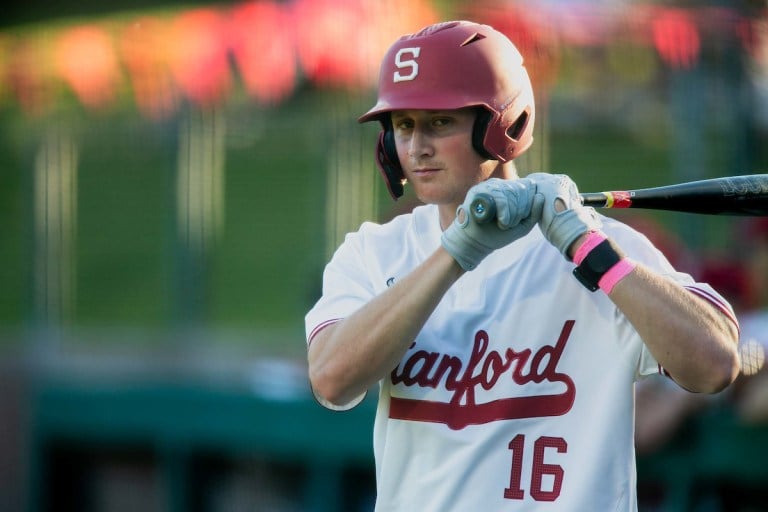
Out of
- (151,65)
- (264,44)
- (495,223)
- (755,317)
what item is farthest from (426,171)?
(151,65)

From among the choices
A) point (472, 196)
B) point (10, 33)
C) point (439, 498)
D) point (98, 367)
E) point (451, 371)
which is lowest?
point (98, 367)

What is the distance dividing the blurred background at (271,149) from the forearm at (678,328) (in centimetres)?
74

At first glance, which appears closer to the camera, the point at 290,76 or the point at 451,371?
the point at 451,371

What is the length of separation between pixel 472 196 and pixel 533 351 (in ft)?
1.23

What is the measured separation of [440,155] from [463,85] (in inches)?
5.7

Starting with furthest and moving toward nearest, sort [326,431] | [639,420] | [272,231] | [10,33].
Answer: [272,231] < [10,33] < [326,431] < [639,420]

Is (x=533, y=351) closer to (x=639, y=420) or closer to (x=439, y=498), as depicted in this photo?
(x=439, y=498)

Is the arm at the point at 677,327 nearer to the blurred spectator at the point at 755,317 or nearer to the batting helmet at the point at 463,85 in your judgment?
the batting helmet at the point at 463,85

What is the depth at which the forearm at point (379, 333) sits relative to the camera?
2135mm

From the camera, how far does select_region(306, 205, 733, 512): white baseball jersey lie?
2209 millimetres

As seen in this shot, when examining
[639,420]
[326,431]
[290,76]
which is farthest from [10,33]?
[639,420]

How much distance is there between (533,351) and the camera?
2.28 meters

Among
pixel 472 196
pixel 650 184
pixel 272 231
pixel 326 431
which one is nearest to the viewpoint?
pixel 472 196

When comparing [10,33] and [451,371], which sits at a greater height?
[10,33]
